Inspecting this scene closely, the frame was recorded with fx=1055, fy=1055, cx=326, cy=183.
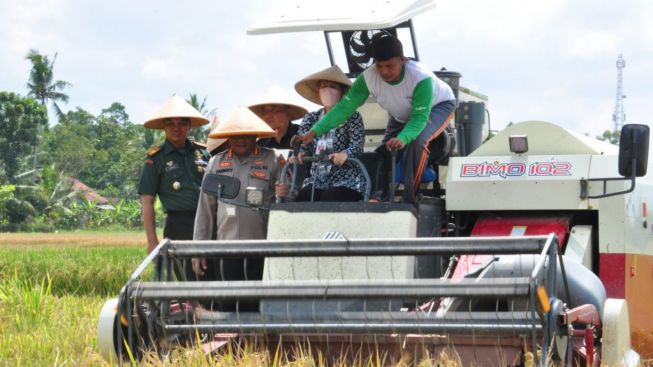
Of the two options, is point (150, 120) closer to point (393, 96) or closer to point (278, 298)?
point (393, 96)

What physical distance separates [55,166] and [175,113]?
6607cm

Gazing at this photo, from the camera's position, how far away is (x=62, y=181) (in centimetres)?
6431

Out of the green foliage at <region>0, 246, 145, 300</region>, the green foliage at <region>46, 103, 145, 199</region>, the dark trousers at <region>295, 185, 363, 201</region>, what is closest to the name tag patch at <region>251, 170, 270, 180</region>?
the dark trousers at <region>295, 185, 363, 201</region>

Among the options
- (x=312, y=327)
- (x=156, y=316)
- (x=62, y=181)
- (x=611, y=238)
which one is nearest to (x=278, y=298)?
(x=312, y=327)

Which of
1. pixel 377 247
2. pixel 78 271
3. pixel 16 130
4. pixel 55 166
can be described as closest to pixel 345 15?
pixel 377 247

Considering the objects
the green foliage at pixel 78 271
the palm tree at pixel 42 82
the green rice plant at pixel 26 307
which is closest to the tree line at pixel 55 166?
the palm tree at pixel 42 82

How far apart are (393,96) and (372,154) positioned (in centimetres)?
40

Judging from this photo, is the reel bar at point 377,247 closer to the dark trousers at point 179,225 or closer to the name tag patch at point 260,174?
the name tag patch at point 260,174

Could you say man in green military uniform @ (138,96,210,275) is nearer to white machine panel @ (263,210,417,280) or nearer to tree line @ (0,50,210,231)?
white machine panel @ (263,210,417,280)

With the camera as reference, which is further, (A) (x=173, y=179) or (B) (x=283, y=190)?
(A) (x=173, y=179)

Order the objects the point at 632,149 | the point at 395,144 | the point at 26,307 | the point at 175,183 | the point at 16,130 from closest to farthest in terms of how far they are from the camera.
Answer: the point at 395,144 < the point at 632,149 < the point at 175,183 < the point at 26,307 < the point at 16,130

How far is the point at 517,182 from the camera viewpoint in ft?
23.4

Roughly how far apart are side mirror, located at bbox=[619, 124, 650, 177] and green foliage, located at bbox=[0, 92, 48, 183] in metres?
55.2

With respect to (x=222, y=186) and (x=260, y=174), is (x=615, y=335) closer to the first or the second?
(x=222, y=186)
